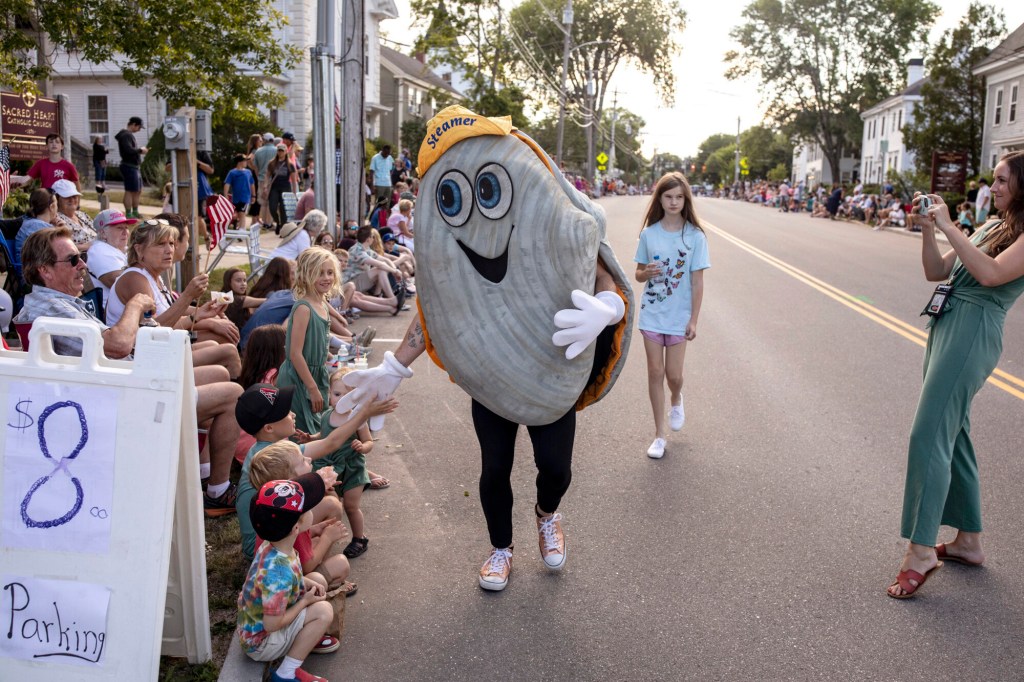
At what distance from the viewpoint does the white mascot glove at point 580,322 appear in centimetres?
362

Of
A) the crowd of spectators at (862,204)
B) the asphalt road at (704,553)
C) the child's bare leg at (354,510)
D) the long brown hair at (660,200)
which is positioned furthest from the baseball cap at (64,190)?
the crowd of spectators at (862,204)

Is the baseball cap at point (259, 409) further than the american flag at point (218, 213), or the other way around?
the american flag at point (218, 213)

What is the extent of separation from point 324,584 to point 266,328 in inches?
93.9

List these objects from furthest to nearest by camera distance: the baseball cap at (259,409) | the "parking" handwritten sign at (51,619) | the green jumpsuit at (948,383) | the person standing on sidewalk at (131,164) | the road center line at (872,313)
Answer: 1. the person standing on sidewalk at (131,164)
2. the road center line at (872,313)
3. the baseball cap at (259,409)
4. the green jumpsuit at (948,383)
5. the "parking" handwritten sign at (51,619)

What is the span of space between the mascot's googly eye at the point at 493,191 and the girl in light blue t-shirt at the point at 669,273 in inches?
102

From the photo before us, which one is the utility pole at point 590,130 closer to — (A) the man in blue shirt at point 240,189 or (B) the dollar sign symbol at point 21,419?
(A) the man in blue shirt at point 240,189

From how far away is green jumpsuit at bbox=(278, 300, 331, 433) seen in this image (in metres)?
5.44

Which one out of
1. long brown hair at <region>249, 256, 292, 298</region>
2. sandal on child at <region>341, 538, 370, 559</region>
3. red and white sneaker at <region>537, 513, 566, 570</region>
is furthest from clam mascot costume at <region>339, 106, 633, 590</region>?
long brown hair at <region>249, 256, 292, 298</region>

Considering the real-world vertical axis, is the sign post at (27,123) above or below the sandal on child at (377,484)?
above

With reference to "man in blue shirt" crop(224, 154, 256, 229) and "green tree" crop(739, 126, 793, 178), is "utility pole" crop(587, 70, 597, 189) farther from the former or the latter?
"man in blue shirt" crop(224, 154, 256, 229)

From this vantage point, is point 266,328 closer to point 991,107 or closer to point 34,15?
point 34,15

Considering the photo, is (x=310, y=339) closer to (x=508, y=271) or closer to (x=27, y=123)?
(x=508, y=271)

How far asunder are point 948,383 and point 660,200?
8.12ft

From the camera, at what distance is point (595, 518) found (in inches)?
207
